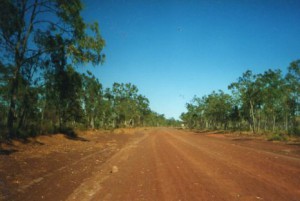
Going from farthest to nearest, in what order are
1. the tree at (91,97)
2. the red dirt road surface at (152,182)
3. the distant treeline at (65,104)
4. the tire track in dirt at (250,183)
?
1. the tree at (91,97)
2. the distant treeline at (65,104)
3. the red dirt road surface at (152,182)
4. the tire track in dirt at (250,183)

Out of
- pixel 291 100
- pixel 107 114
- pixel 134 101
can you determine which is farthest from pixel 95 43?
pixel 134 101

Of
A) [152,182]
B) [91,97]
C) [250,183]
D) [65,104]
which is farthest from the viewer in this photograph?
[91,97]

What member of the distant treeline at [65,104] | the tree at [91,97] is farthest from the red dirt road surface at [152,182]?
the tree at [91,97]

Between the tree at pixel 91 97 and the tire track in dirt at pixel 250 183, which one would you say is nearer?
the tire track in dirt at pixel 250 183

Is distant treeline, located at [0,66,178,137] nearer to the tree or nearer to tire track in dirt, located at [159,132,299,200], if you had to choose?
the tree

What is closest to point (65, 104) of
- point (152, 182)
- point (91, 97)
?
point (91, 97)

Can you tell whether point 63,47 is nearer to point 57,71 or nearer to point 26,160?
point 57,71

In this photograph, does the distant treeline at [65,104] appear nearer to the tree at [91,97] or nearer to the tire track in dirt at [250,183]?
the tree at [91,97]

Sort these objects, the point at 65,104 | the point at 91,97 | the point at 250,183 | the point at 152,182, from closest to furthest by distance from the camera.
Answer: the point at 250,183
the point at 152,182
the point at 65,104
the point at 91,97

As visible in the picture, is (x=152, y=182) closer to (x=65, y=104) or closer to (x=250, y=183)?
(x=250, y=183)

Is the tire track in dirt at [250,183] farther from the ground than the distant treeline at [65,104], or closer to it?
closer to it

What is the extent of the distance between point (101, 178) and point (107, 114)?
60340 mm

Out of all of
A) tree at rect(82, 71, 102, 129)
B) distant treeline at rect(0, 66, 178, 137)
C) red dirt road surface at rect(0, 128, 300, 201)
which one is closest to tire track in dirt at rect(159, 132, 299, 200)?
red dirt road surface at rect(0, 128, 300, 201)

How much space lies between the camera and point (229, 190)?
6305 mm
